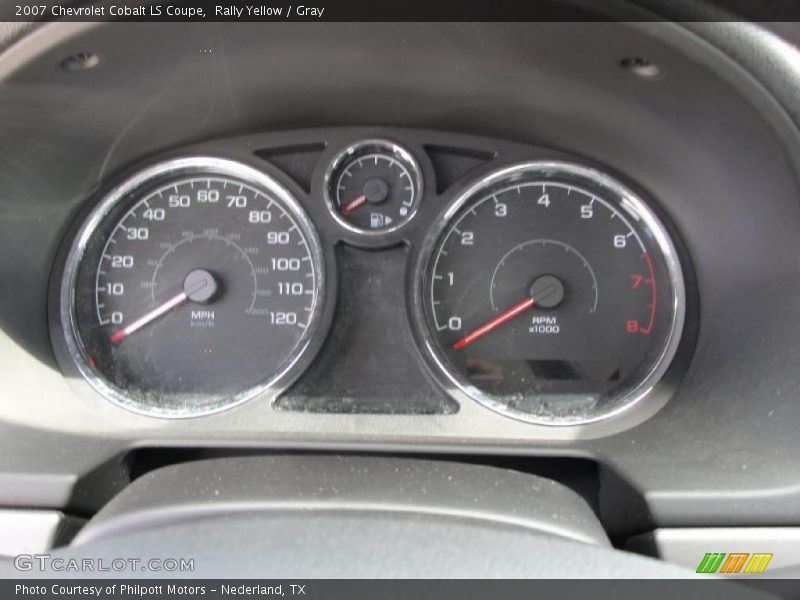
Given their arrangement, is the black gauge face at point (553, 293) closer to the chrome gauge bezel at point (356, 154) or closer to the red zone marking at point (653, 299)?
the red zone marking at point (653, 299)

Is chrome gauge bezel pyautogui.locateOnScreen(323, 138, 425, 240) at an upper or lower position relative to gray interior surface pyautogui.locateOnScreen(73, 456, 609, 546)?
upper

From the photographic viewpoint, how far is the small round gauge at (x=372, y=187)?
2.88 metres

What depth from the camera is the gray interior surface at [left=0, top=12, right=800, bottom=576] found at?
88.2 inches

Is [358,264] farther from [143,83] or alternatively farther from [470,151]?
[143,83]

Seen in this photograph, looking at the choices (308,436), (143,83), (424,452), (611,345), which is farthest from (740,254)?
(143,83)

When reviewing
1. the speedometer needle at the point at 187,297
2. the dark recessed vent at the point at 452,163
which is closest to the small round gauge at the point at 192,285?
the speedometer needle at the point at 187,297

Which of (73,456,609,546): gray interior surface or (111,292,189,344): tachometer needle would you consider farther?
(111,292,189,344): tachometer needle

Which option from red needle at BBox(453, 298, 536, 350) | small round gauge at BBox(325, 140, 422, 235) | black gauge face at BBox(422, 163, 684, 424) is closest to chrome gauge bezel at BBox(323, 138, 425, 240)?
small round gauge at BBox(325, 140, 422, 235)

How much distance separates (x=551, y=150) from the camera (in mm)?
2900

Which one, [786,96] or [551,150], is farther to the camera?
[551,150]

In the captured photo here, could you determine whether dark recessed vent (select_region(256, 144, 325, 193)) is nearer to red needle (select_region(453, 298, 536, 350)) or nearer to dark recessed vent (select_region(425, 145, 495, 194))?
dark recessed vent (select_region(425, 145, 495, 194))

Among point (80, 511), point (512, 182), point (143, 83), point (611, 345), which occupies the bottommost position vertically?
point (80, 511)

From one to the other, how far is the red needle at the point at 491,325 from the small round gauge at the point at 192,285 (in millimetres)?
448

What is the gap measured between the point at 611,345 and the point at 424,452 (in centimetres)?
70
